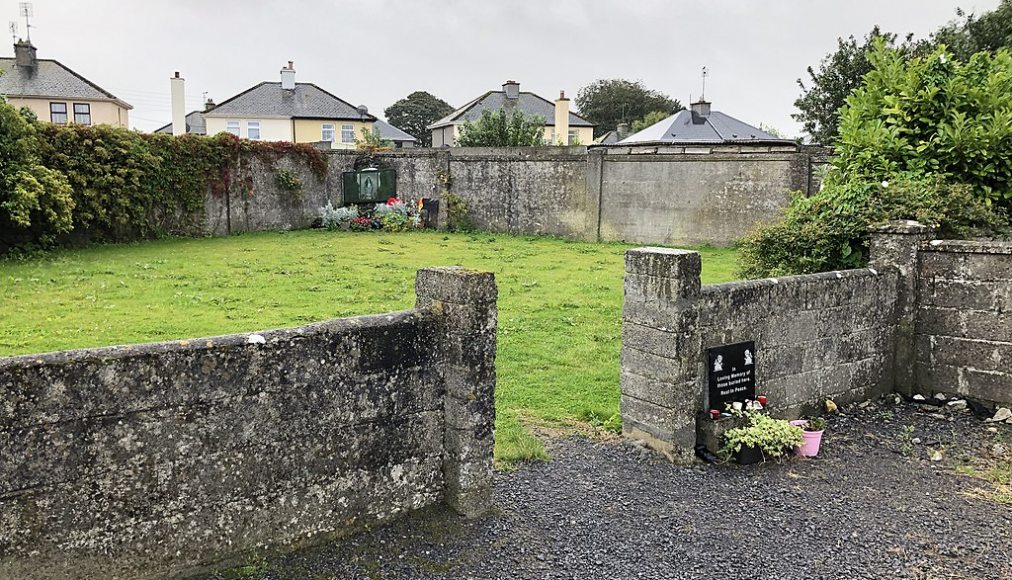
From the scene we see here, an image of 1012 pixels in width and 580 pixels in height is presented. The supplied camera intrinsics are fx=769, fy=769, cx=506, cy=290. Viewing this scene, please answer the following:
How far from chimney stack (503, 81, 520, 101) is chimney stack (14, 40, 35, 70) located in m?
27.6

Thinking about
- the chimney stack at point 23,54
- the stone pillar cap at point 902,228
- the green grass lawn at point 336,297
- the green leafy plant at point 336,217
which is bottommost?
the green grass lawn at point 336,297

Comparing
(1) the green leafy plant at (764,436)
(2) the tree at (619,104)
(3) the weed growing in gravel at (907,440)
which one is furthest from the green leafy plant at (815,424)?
(2) the tree at (619,104)

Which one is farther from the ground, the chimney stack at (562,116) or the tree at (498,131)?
the chimney stack at (562,116)

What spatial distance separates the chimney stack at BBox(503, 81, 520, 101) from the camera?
2032 inches

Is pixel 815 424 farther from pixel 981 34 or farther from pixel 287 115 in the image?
pixel 287 115

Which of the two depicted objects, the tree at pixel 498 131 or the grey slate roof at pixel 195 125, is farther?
the grey slate roof at pixel 195 125

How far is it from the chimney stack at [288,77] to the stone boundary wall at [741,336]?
48.3 m

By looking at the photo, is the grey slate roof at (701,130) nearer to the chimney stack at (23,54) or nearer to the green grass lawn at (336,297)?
the green grass lawn at (336,297)

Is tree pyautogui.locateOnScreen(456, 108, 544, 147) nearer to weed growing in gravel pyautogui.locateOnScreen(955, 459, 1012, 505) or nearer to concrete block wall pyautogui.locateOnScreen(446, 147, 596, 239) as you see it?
concrete block wall pyautogui.locateOnScreen(446, 147, 596, 239)

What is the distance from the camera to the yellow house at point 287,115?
49.7 m

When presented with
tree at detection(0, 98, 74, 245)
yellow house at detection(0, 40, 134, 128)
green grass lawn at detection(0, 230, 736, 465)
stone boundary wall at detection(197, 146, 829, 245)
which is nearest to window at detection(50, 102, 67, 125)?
yellow house at detection(0, 40, 134, 128)

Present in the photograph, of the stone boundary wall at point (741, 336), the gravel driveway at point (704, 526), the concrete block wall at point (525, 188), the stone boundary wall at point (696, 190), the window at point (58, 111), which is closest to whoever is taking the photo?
the gravel driveway at point (704, 526)

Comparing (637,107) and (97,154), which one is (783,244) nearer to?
(97,154)

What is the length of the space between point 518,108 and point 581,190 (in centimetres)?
2835
